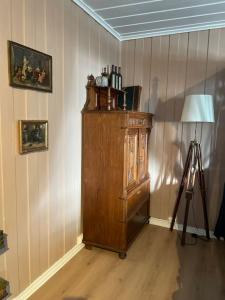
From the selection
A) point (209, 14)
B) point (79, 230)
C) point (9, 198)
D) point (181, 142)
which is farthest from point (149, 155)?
→ point (9, 198)

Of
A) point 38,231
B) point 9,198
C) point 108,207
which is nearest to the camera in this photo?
point 9,198

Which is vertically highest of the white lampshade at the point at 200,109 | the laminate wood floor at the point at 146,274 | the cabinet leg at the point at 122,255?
the white lampshade at the point at 200,109

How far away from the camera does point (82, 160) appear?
2506 mm

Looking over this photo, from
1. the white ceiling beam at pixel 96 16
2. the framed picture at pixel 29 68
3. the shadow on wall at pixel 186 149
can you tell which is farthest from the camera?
the shadow on wall at pixel 186 149

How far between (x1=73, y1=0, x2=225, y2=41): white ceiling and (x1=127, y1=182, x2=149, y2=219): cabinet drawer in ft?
5.99

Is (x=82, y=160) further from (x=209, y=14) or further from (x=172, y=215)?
(x=209, y=14)

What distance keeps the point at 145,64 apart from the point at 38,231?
229cm

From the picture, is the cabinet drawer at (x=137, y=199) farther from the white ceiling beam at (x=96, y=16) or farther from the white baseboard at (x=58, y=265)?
the white ceiling beam at (x=96, y=16)

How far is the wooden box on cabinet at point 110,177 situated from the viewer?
231 centimetres

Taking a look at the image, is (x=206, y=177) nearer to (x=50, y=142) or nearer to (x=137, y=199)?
(x=137, y=199)

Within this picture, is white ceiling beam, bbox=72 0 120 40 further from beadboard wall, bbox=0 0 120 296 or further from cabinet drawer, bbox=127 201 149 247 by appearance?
cabinet drawer, bbox=127 201 149 247

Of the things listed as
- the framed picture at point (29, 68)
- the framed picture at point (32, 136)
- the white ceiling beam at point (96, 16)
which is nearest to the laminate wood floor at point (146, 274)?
the framed picture at point (32, 136)

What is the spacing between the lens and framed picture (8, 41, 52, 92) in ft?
5.24

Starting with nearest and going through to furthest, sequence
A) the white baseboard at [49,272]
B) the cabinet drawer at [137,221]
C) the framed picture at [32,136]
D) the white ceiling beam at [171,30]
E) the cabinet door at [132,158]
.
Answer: the framed picture at [32,136], the white baseboard at [49,272], the cabinet door at [132,158], the cabinet drawer at [137,221], the white ceiling beam at [171,30]
